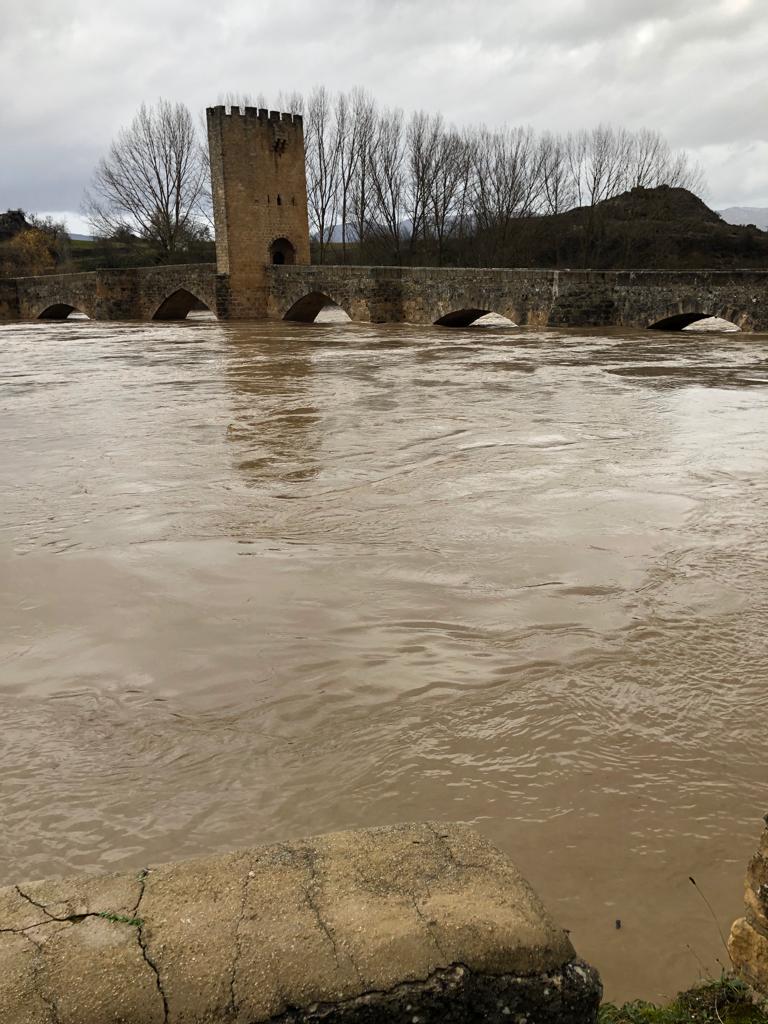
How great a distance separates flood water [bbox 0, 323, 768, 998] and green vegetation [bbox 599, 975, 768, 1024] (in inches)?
10.4

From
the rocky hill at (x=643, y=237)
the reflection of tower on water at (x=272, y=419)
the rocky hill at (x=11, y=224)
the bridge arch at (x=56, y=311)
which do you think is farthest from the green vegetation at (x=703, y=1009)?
the rocky hill at (x=11, y=224)

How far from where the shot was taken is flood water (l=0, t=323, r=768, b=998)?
2.78 metres

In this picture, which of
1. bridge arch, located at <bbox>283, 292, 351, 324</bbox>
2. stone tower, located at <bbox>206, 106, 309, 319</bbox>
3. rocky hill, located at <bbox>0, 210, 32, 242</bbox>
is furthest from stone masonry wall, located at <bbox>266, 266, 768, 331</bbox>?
rocky hill, located at <bbox>0, 210, 32, 242</bbox>

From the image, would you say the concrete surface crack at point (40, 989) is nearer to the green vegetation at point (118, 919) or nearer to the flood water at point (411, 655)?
the green vegetation at point (118, 919)

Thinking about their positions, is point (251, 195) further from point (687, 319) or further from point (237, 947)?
point (237, 947)

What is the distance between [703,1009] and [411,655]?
236 cm

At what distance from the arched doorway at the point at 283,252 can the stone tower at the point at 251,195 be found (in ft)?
0.13

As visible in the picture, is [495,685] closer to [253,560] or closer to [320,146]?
[253,560]

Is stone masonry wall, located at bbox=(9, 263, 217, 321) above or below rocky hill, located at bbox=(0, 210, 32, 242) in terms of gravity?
below

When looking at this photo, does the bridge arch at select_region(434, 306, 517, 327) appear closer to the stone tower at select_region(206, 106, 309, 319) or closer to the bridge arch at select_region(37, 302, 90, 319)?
the stone tower at select_region(206, 106, 309, 319)

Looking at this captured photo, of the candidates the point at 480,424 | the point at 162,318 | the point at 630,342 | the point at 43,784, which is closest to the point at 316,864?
the point at 43,784

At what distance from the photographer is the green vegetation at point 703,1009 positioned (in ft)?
5.68

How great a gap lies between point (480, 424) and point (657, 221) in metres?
33.8

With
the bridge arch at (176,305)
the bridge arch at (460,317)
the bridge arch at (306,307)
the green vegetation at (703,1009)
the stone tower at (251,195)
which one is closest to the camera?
the green vegetation at (703,1009)
